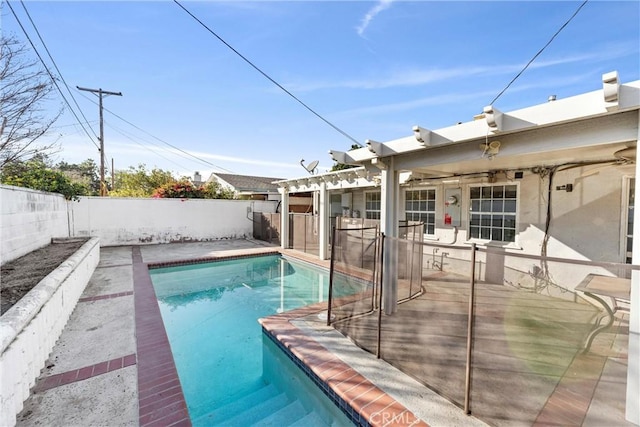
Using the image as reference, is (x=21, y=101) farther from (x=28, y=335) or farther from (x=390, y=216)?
(x=390, y=216)

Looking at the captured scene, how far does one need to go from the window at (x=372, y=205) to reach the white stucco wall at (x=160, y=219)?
7854 millimetres

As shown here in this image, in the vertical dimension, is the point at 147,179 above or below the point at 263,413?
above

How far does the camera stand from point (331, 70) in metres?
9.27

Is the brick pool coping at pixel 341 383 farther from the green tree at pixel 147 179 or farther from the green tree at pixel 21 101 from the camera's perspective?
the green tree at pixel 147 179

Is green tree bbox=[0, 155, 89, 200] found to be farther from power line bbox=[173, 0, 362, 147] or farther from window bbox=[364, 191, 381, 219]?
window bbox=[364, 191, 381, 219]

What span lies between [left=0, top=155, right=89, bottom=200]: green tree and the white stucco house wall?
949 cm

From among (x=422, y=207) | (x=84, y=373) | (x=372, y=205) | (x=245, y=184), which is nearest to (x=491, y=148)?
(x=422, y=207)

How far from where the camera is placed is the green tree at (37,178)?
26.6 ft

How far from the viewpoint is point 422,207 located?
9.92 metres

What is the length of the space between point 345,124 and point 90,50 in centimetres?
899

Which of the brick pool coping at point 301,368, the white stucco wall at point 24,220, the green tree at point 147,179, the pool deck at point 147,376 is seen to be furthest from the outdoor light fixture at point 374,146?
the green tree at point 147,179

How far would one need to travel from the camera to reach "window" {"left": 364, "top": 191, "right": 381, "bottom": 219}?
1223cm

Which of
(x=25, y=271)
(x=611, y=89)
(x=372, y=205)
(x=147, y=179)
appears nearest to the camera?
(x=611, y=89)

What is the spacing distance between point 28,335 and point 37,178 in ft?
31.7
